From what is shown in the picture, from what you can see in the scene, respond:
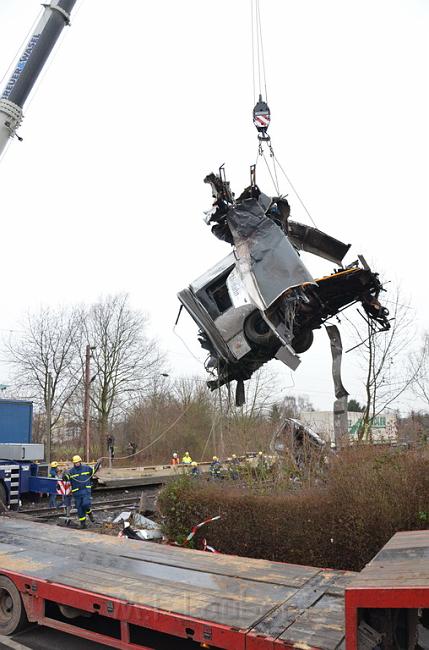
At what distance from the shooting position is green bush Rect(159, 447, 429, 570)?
741 centimetres

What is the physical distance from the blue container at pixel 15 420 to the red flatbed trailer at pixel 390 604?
51.6ft

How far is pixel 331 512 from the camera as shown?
7855mm

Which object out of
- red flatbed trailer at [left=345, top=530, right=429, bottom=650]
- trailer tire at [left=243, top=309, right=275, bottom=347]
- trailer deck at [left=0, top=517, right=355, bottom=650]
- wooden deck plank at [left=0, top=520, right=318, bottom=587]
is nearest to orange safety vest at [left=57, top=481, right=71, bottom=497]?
wooden deck plank at [left=0, top=520, right=318, bottom=587]

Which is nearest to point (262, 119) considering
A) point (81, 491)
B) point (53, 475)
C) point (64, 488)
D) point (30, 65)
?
point (30, 65)

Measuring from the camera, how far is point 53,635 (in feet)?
18.6

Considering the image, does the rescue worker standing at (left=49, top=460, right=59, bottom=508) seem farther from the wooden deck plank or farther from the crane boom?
the crane boom

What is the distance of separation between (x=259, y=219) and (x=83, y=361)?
3495 centimetres

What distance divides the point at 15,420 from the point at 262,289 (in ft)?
41.8

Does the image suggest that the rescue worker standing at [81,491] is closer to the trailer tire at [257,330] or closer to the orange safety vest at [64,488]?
the orange safety vest at [64,488]

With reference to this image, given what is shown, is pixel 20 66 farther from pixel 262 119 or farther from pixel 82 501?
pixel 82 501

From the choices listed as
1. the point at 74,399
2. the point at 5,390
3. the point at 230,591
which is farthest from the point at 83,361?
the point at 230,591

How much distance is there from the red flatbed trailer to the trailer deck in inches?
15.3

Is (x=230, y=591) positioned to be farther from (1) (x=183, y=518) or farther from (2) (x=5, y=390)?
(2) (x=5, y=390)

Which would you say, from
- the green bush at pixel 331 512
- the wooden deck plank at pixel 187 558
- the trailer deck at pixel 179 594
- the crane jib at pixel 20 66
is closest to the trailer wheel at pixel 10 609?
the trailer deck at pixel 179 594
